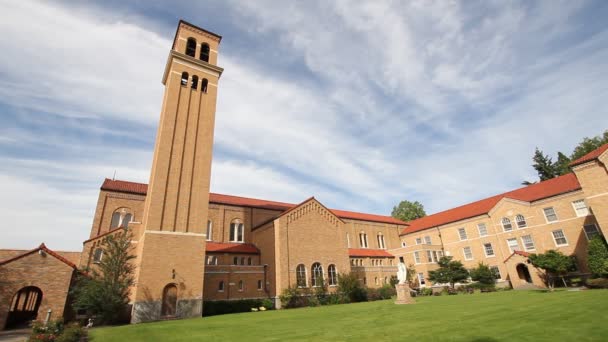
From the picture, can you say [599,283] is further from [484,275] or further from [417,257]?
[417,257]

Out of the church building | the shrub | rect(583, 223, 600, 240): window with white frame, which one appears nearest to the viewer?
the church building

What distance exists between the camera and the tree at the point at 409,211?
69.4 m

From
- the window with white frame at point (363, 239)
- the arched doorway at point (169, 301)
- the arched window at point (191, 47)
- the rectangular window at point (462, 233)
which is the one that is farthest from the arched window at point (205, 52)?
the rectangular window at point (462, 233)

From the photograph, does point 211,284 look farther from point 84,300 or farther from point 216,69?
point 216,69

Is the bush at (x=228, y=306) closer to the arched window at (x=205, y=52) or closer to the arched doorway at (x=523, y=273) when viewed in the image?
the arched window at (x=205, y=52)

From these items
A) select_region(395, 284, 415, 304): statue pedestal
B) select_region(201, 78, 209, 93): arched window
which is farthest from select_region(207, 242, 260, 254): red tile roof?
select_region(395, 284, 415, 304): statue pedestal

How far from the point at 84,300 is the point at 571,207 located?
45580mm

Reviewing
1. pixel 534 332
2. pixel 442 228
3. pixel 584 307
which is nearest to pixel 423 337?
pixel 534 332

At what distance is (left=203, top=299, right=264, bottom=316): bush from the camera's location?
83.4 feet

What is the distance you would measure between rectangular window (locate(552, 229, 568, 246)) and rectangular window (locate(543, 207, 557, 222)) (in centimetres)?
137

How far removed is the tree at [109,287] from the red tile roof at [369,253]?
93.5ft

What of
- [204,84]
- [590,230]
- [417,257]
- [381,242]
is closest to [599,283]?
[590,230]

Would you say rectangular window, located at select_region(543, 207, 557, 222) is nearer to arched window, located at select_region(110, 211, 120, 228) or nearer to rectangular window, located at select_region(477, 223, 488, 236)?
rectangular window, located at select_region(477, 223, 488, 236)

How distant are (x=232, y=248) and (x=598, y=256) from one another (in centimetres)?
3459
